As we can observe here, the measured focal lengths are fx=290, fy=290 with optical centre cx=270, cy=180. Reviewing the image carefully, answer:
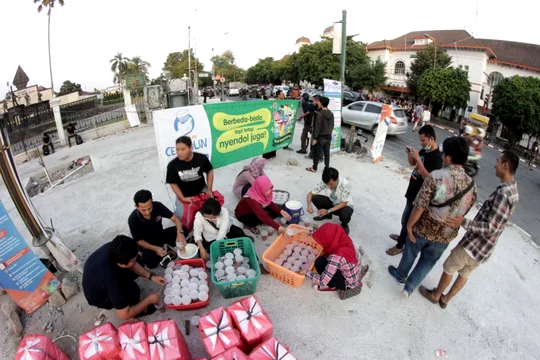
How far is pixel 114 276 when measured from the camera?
262 centimetres

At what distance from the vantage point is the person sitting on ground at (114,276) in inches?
99.1

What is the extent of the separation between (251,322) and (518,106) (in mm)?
23295

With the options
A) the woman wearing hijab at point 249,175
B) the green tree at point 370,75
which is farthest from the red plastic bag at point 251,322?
the green tree at point 370,75

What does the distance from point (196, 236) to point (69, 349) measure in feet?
5.37

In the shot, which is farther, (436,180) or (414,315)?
(414,315)

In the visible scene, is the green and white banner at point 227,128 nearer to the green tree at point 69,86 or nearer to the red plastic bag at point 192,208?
the red plastic bag at point 192,208

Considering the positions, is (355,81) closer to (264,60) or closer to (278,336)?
(278,336)

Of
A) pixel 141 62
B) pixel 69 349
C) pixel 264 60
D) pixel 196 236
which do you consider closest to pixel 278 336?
pixel 196 236

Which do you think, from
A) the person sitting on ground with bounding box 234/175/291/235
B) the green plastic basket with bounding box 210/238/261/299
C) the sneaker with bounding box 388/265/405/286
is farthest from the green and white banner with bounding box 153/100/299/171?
the sneaker with bounding box 388/265/405/286

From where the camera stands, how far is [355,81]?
29875 mm

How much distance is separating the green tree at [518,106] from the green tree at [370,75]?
1018 cm

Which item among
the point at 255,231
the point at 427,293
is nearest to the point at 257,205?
the point at 255,231

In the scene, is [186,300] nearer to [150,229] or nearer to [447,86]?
[150,229]

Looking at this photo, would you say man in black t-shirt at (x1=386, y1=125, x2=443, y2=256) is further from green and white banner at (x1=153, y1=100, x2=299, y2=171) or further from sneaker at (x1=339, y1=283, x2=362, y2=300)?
green and white banner at (x1=153, y1=100, x2=299, y2=171)
